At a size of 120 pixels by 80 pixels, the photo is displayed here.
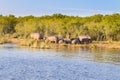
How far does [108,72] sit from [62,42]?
4400 centimetres

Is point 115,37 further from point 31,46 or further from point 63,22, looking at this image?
point 31,46

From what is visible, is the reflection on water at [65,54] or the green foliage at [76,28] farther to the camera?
the green foliage at [76,28]

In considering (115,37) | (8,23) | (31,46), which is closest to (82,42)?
(115,37)

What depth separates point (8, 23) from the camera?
346 feet

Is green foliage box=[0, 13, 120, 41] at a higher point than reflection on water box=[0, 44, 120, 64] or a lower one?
higher

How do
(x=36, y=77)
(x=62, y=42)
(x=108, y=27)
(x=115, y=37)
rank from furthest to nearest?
(x=115, y=37) → (x=108, y=27) → (x=62, y=42) → (x=36, y=77)

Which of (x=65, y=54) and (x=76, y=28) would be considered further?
(x=76, y=28)

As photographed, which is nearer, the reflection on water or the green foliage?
the reflection on water

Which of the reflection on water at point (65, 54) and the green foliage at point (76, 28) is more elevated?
the green foliage at point (76, 28)

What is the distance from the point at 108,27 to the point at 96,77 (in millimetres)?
53916

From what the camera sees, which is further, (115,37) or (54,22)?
(54,22)

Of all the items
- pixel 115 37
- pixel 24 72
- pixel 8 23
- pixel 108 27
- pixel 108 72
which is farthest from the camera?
pixel 8 23

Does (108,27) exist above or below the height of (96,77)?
above

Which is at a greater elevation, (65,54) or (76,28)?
(76,28)
